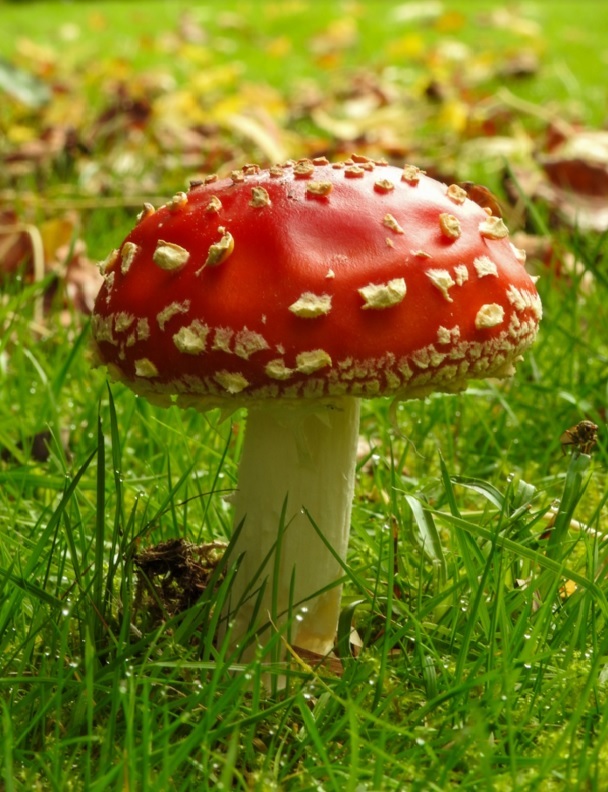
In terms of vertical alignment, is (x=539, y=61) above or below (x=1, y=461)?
above

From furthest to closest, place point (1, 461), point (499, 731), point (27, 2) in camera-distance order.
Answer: point (27, 2) → point (1, 461) → point (499, 731)

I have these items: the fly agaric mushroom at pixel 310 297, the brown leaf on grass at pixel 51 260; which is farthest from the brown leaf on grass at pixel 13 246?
the fly agaric mushroom at pixel 310 297

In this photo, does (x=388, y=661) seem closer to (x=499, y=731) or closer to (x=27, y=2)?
(x=499, y=731)

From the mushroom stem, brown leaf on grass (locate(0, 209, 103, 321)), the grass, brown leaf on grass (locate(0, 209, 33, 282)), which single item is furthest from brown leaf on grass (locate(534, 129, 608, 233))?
the mushroom stem

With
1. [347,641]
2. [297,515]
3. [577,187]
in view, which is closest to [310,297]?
[297,515]

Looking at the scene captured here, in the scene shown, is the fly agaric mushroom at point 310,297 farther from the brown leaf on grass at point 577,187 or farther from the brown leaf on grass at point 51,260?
the brown leaf on grass at point 577,187

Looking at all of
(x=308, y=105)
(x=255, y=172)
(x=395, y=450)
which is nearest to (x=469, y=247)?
(x=255, y=172)

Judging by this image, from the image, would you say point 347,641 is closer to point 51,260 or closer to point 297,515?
point 297,515
